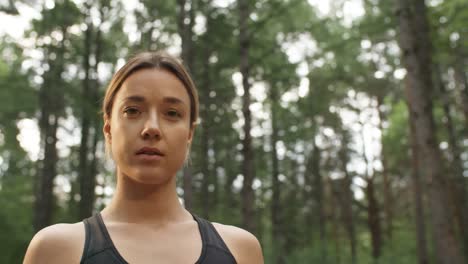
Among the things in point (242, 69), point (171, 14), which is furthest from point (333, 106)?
point (242, 69)

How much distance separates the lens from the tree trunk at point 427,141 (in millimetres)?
6508

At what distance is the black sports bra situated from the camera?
1.49 meters

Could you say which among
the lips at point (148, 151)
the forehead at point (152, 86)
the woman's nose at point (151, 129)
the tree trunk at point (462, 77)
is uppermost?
the tree trunk at point (462, 77)

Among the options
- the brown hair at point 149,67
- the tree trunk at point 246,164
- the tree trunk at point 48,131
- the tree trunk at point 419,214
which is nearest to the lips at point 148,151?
the brown hair at point 149,67

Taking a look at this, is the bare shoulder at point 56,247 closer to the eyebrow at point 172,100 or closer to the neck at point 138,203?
the neck at point 138,203

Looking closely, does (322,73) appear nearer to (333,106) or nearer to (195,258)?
(333,106)

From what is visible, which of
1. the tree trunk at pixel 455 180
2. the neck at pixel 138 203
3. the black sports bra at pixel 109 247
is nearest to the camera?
the black sports bra at pixel 109 247

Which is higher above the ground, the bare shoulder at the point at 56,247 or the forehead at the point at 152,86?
the forehead at the point at 152,86

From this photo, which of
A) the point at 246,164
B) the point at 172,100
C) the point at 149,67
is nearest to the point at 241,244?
the point at 172,100

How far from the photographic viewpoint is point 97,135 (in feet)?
37.1

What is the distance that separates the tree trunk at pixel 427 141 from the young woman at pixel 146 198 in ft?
18.5

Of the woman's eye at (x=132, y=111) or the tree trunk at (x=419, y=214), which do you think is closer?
the woman's eye at (x=132, y=111)

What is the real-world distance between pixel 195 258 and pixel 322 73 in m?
17.7

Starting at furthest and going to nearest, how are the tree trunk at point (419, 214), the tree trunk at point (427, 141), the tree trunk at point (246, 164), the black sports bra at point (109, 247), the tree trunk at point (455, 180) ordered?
the tree trunk at point (455, 180), the tree trunk at point (419, 214), the tree trunk at point (246, 164), the tree trunk at point (427, 141), the black sports bra at point (109, 247)
